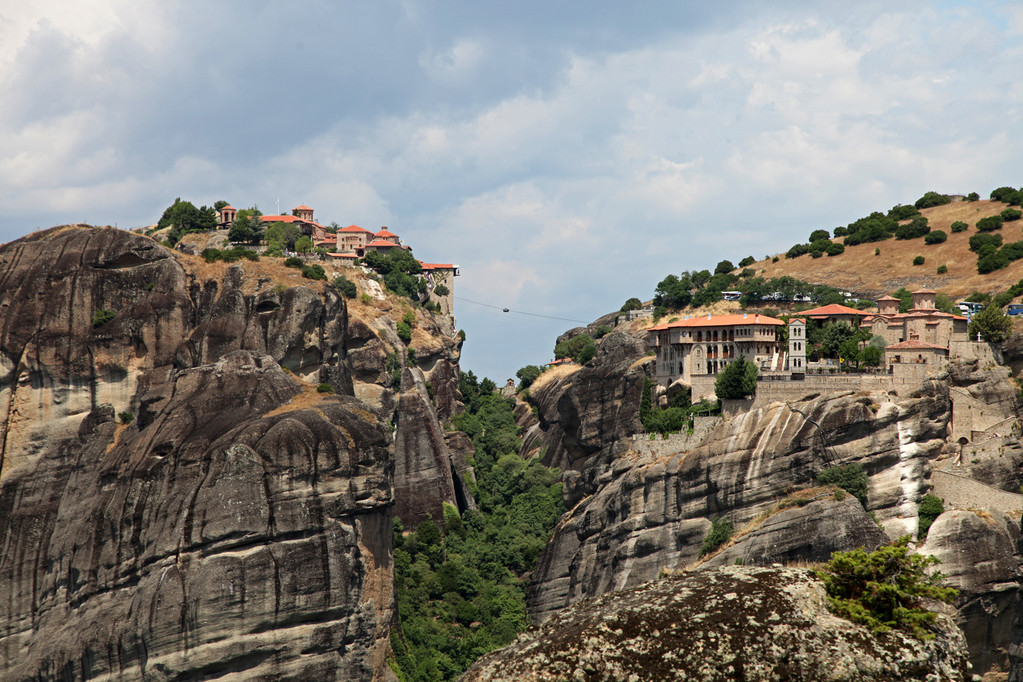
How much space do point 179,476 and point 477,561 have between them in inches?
1640

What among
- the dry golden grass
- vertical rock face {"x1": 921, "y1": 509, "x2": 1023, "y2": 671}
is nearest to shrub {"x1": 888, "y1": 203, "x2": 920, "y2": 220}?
the dry golden grass

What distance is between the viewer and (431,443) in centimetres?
14500

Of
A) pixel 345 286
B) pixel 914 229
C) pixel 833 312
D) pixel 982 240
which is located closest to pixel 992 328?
pixel 833 312

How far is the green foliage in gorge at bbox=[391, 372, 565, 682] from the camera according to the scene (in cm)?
11362

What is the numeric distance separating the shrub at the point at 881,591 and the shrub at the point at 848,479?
5521 centimetres

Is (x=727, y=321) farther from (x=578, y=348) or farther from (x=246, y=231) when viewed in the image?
(x=246, y=231)

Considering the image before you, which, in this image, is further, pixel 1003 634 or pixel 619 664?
pixel 1003 634

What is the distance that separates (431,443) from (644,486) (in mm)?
44994

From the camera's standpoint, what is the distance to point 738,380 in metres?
103

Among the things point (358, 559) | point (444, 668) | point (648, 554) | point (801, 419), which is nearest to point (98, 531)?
point (358, 559)

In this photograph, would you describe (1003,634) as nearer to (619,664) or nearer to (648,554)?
(648,554)

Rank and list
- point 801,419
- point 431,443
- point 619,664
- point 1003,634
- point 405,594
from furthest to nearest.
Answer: point 431,443, point 405,594, point 801,419, point 1003,634, point 619,664

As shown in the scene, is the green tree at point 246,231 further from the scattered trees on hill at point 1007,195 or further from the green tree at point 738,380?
the scattered trees on hill at point 1007,195

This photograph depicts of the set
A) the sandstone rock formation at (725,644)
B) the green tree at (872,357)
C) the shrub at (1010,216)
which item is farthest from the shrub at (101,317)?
the shrub at (1010,216)
